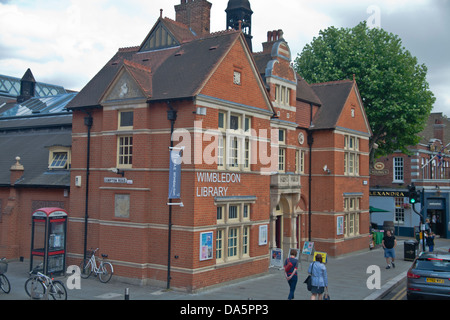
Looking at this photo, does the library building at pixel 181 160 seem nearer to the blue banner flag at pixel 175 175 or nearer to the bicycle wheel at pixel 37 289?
the blue banner flag at pixel 175 175

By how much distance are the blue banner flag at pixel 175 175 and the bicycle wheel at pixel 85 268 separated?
519 cm

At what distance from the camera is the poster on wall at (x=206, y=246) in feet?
54.4

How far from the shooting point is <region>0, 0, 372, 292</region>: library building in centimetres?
1677

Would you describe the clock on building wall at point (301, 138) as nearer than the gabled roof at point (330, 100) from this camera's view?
Yes

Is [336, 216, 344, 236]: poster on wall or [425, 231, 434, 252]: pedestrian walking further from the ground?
[336, 216, 344, 236]: poster on wall

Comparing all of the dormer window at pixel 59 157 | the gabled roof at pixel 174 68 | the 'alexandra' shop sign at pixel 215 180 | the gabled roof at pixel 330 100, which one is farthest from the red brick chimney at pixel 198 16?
the dormer window at pixel 59 157

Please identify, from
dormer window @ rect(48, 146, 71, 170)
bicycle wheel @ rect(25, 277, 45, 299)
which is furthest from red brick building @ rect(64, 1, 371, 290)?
bicycle wheel @ rect(25, 277, 45, 299)

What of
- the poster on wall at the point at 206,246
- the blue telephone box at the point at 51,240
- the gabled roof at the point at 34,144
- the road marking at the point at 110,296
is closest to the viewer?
the road marking at the point at 110,296

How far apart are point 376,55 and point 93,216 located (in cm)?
2334

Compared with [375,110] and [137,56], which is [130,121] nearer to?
[137,56]

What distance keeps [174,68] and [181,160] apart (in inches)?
167

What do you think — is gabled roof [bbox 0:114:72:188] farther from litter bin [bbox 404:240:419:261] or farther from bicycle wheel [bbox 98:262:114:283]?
litter bin [bbox 404:240:419:261]

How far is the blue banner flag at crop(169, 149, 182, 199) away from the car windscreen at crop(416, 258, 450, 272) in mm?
8393
